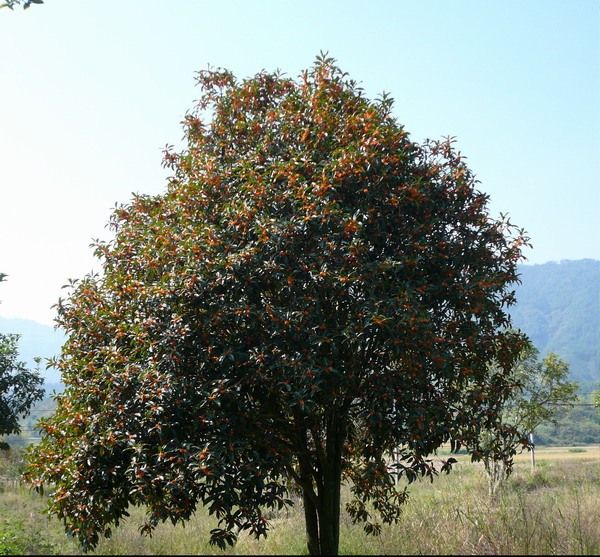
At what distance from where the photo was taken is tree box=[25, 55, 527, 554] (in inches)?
315

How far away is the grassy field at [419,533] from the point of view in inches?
348

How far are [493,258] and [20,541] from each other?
11.6 metres

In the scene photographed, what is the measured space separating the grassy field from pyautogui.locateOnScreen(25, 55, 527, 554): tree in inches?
58.3

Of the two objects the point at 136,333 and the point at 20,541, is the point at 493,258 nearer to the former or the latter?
the point at 136,333

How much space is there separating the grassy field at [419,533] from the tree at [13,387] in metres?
2.86

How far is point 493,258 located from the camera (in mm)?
9750

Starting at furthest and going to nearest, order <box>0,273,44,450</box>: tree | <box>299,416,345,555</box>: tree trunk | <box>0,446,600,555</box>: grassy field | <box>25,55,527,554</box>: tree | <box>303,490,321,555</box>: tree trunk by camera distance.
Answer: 1. <box>0,273,44,450</box>: tree
2. <box>303,490,321,555</box>: tree trunk
3. <box>299,416,345,555</box>: tree trunk
4. <box>0,446,600,555</box>: grassy field
5. <box>25,55,527,554</box>: tree

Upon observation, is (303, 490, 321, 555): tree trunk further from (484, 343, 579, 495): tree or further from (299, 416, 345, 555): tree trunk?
(484, 343, 579, 495): tree

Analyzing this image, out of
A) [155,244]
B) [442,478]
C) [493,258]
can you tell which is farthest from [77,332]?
[442,478]

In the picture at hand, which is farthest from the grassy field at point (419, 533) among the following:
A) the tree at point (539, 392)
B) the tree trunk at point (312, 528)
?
the tree at point (539, 392)

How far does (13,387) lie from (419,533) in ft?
42.0

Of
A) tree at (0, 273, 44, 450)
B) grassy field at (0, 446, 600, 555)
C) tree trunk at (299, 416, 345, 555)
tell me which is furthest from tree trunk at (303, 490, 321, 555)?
tree at (0, 273, 44, 450)

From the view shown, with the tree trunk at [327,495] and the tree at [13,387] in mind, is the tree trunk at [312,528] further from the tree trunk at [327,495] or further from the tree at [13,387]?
the tree at [13,387]

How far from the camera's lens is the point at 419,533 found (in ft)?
35.9
